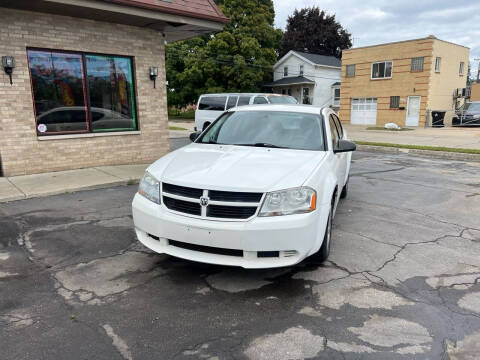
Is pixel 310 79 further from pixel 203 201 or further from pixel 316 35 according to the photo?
pixel 203 201

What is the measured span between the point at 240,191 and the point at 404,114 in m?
27.0

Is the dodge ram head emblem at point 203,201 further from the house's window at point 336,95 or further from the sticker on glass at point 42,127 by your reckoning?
the house's window at point 336,95

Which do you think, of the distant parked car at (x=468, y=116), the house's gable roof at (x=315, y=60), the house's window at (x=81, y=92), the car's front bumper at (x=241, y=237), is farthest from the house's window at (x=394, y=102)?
the car's front bumper at (x=241, y=237)

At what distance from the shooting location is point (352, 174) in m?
9.32

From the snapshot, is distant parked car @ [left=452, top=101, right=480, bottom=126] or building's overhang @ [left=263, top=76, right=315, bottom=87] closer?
distant parked car @ [left=452, top=101, right=480, bottom=126]

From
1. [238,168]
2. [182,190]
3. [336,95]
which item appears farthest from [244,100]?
[336,95]

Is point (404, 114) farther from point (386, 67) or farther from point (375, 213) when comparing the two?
point (375, 213)

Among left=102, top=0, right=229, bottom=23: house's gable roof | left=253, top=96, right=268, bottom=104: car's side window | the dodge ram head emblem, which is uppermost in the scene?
left=102, top=0, right=229, bottom=23: house's gable roof

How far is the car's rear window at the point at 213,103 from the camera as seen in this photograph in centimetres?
1678

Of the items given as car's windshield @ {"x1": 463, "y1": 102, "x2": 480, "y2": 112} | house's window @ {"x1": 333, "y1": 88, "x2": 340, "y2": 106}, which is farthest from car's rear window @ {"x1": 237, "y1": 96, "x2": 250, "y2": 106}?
house's window @ {"x1": 333, "y1": 88, "x2": 340, "y2": 106}

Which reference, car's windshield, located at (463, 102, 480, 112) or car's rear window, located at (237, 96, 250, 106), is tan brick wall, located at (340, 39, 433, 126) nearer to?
car's windshield, located at (463, 102, 480, 112)

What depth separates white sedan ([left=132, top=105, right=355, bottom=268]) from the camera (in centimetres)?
323

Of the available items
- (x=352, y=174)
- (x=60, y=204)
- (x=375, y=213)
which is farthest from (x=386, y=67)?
(x=60, y=204)

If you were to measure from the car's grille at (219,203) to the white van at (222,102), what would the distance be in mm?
12504
